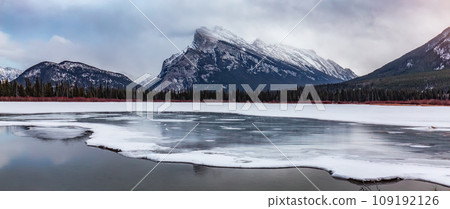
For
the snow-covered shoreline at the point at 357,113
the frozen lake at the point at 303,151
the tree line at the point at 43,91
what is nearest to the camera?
the frozen lake at the point at 303,151

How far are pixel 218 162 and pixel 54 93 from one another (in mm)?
136272

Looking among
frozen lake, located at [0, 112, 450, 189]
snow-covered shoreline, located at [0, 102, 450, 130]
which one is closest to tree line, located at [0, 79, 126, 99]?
snow-covered shoreline, located at [0, 102, 450, 130]

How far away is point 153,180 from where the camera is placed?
33.8ft

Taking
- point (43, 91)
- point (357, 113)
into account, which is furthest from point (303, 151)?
point (43, 91)

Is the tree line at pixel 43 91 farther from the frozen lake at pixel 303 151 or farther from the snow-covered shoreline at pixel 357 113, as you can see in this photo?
the frozen lake at pixel 303 151

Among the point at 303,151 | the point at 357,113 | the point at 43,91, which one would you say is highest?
the point at 43,91

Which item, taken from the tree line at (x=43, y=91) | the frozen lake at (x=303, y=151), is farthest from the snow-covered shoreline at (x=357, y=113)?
the tree line at (x=43, y=91)

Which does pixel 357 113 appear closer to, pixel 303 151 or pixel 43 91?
pixel 303 151

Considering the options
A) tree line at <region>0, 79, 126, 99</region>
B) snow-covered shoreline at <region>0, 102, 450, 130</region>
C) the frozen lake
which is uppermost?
tree line at <region>0, 79, 126, 99</region>

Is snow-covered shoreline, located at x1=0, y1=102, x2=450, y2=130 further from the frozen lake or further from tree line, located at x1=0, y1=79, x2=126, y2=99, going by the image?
tree line, located at x1=0, y1=79, x2=126, y2=99

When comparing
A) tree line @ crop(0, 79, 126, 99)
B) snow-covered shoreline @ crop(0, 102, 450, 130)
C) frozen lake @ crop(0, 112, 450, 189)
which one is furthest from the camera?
tree line @ crop(0, 79, 126, 99)

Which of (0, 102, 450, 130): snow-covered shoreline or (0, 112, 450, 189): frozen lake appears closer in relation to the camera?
(0, 112, 450, 189): frozen lake

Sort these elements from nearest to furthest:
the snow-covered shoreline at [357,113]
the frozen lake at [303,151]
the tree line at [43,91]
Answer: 1. the frozen lake at [303,151]
2. the snow-covered shoreline at [357,113]
3. the tree line at [43,91]

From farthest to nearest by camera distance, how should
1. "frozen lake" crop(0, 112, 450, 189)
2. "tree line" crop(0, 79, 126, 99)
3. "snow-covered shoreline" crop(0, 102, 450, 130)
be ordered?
"tree line" crop(0, 79, 126, 99) < "snow-covered shoreline" crop(0, 102, 450, 130) < "frozen lake" crop(0, 112, 450, 189)
